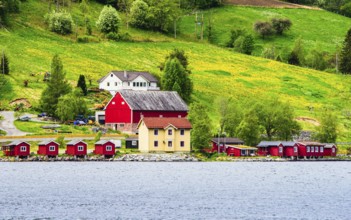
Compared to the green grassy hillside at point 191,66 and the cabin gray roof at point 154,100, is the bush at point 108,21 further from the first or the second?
the cabin gray roof at point 154,100

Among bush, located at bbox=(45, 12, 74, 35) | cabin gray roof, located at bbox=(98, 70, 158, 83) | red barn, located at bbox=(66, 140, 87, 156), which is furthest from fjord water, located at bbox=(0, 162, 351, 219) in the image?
bush, located at bbox=(45, 12, 74, 35)

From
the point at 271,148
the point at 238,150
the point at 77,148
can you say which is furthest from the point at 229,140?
the point at 77,148

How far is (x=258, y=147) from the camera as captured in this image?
112 meters

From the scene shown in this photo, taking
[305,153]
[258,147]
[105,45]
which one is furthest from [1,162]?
[105,45]

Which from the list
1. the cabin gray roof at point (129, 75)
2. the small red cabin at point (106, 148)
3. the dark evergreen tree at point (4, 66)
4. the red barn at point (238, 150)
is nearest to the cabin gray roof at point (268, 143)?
the red barn at point (238, 150)

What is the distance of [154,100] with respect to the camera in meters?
127

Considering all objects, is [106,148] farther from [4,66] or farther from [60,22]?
[60,22]

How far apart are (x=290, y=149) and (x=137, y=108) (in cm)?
2572

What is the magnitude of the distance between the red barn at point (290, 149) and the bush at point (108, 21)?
234 ft

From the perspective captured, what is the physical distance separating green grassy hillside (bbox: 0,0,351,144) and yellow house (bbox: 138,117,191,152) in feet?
78.3

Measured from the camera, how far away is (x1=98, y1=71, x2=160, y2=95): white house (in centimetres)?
13912

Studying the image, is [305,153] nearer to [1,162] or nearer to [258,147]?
[258,147]

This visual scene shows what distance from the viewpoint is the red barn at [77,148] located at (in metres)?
101

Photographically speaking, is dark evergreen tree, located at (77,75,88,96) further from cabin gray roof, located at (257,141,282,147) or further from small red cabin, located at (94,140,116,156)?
cabin gray roof, located at (257,141,282,147)
